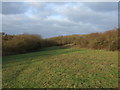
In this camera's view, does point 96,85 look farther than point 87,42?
No

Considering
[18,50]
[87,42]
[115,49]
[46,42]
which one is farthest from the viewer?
[46,42]

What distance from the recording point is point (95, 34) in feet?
69.3

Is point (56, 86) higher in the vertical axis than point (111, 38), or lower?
lower

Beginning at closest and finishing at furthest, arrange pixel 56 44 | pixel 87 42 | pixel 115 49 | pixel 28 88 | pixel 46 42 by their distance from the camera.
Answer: pixel 28 88 < pixel 115 49 < pixel 87 42 < pixel 46 42 < pixel 56 44

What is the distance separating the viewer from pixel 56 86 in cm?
401

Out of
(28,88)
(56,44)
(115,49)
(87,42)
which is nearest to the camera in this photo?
(28,88)

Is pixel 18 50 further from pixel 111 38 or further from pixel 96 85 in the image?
pixel 96 85

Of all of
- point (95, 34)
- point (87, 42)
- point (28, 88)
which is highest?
point (95, 34)

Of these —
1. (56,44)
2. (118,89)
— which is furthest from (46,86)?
(56,44)

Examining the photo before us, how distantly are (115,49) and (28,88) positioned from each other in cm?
1499

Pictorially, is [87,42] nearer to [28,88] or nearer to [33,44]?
[33,44]

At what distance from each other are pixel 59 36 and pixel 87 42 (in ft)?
48.6

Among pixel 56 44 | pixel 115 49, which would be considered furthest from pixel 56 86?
pixel 56 44

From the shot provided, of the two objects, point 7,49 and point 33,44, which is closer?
point 7,49
